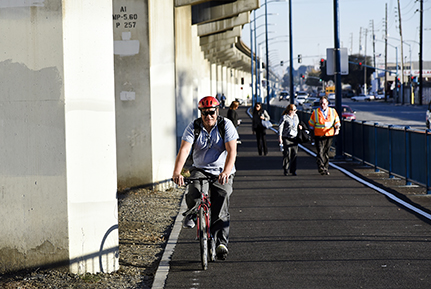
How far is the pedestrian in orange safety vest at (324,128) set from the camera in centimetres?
1641

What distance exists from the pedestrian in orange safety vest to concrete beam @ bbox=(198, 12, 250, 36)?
20213mm

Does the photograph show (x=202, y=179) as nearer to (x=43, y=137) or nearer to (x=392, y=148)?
(x=43, y=137)

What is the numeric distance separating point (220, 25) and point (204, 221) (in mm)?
30828

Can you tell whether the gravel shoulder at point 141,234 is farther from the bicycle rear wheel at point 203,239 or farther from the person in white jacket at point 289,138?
the person in white jacket at point 289,138

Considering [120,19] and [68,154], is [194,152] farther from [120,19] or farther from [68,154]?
[120,19]

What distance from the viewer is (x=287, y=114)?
659 inches

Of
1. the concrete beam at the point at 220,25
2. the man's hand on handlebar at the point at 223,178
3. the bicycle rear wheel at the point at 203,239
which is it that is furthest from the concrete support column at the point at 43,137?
the concrete beam at the point at 220,25

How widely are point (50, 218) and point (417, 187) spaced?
29.7 ft

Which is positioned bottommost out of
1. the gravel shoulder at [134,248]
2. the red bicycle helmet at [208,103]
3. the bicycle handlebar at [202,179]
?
the gravel shoulder at [134,248]

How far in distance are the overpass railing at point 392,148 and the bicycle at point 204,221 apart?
646 cm

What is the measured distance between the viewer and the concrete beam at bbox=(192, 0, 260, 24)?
29391mm

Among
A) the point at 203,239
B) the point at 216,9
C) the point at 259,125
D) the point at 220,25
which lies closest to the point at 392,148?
the point at 259,125

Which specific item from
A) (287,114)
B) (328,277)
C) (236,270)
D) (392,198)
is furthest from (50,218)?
(287,114)

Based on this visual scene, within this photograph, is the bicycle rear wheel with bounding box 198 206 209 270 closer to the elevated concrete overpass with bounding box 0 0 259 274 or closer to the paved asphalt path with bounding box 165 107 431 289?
the paved asphalt path with bounding box 165 107 431 289
